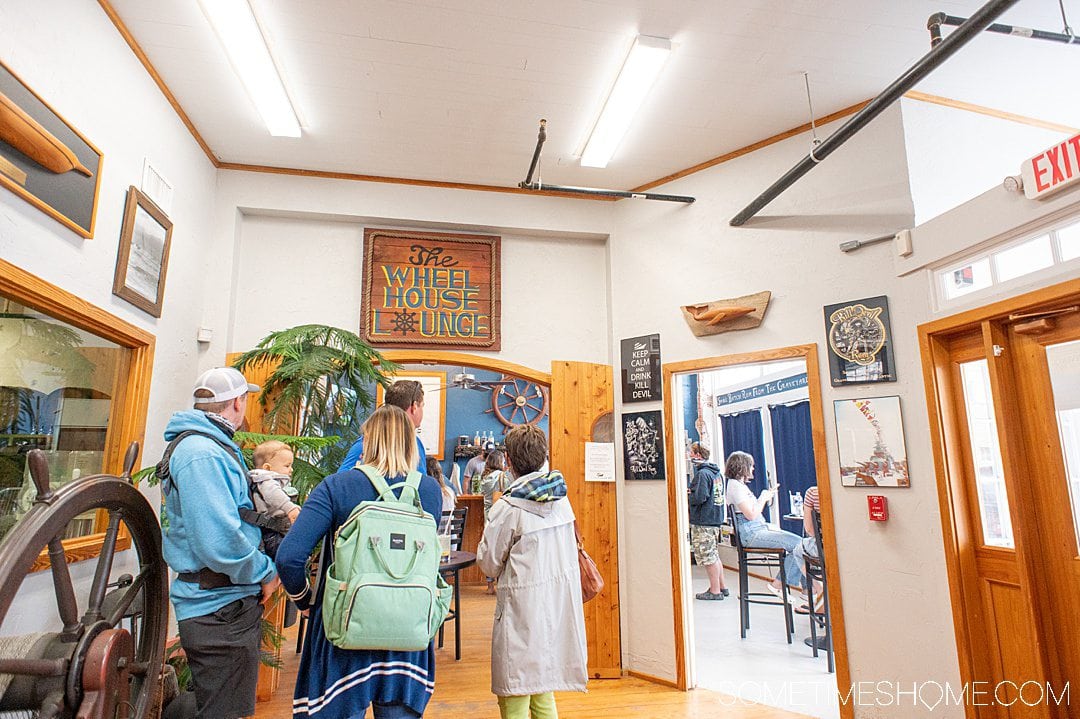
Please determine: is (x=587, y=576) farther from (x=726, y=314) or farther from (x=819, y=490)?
(x=726, y=314)

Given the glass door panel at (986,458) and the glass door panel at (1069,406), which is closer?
the glass door panel at (1069,406)

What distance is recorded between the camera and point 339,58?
3463 millimetres

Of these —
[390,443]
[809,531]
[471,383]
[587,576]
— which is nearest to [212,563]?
[390,443]

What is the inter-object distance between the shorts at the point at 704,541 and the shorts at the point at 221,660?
15.7 feet

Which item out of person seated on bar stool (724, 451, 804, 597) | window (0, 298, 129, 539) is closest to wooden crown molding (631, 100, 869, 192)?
person seated on bar stool (724, 451, 804, 597)

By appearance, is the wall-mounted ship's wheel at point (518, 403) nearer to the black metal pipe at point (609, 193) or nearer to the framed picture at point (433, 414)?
the framed picture at point (433, 414)

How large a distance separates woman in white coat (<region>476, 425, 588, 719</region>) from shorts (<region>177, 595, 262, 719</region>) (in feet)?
3.18

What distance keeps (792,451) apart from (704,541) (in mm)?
2819

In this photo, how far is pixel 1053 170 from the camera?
2.67 metres

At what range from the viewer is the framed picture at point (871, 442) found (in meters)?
3.41

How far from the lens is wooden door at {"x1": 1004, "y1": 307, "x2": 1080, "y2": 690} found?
2.74 m

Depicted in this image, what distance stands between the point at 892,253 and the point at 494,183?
2983 mm

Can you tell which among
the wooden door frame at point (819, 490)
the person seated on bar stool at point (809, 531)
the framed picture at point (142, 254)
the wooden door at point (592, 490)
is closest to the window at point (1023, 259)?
the wooden door frame at point (819, 490)

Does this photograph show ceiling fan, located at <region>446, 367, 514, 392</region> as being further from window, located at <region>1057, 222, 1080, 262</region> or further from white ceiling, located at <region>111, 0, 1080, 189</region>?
window, located at <region>1057, 222, 1080, 262</region>
